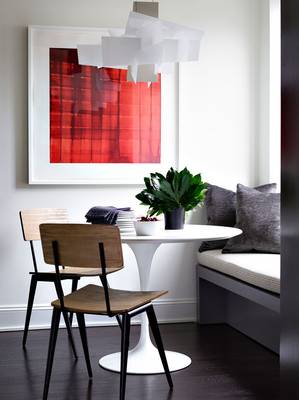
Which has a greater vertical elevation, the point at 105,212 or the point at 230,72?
the point at 230,72

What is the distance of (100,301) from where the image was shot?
8.75ft

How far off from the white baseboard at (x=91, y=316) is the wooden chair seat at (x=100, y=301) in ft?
4.48

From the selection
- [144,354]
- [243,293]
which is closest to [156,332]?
[144,354]

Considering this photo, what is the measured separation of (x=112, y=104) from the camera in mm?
4203

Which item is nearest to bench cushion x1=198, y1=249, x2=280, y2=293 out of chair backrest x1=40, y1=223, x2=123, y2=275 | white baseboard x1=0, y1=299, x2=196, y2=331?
white baseboard x1=0, y1=299, x2=196, y2=331

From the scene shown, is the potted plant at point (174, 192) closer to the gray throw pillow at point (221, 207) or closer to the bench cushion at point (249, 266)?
the bench cushion at point (249, 266)

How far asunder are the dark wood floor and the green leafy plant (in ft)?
2.82

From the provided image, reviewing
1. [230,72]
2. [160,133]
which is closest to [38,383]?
[160,133]

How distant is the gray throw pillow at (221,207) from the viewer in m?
4.19

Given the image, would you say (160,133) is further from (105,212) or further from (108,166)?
(105,212)

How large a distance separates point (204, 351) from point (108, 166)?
4.75 ft

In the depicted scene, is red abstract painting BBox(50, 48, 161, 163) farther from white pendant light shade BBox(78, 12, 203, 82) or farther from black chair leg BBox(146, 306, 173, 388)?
black chair leg BBox(146, 306, 173, 388)

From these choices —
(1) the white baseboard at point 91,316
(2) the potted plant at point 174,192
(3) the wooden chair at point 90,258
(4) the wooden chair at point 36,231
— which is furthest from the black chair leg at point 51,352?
(1) the white baseboard at point 91,316

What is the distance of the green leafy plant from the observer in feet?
10.1
